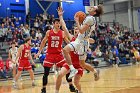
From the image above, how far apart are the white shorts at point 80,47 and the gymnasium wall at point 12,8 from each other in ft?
68.4

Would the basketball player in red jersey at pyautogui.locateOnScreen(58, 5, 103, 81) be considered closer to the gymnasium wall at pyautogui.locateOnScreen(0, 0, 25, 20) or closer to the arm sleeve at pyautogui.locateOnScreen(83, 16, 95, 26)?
the arm sleeve at pyautogui.locateOnScreen(83, 16, 95, 26)

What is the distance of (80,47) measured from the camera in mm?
6441

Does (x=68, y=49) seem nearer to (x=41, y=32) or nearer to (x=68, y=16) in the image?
(x=41, y=32)

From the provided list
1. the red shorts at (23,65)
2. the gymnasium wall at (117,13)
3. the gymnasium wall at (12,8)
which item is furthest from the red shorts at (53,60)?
the gymnasium wall at (117,13)

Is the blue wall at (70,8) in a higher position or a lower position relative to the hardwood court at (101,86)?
higher

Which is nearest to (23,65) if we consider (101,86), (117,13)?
(101,86)

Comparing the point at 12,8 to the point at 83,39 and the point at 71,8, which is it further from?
the point at 83,39

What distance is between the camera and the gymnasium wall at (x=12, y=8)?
26641 millimetres

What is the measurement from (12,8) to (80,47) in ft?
71.6

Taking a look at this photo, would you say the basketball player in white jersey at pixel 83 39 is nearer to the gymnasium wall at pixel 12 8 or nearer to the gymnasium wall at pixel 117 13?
the gymnasium wall at pixel 12 8

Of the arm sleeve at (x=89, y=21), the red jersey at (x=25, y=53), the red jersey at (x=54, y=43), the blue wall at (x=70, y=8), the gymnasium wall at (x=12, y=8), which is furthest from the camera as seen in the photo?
the blue wall at (x=70, y=8)

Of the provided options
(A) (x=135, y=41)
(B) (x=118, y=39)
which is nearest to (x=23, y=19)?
(B) (x=118, y=39)

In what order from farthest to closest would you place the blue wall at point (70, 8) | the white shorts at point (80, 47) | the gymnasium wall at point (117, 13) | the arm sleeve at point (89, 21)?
the gymnasium wall at point (117, 13) < the blue wall at point (70, 8) < the white shorts at point (80, 47) < the arm sleeve at point (89, 21)

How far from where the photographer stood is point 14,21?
23.2m
